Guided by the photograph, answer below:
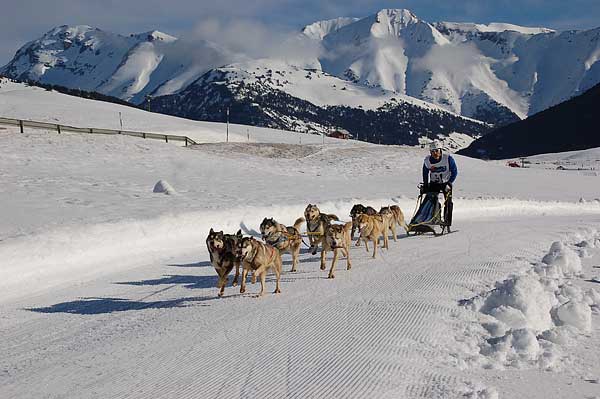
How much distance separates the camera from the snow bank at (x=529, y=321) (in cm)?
514

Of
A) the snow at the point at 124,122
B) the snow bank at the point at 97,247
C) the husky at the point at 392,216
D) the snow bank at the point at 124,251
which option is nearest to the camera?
the snow bank at the point at 124,251

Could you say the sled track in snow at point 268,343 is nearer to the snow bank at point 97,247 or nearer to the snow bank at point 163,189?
the snow bank at point 97,247

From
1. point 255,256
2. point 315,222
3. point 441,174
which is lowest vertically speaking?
point 255,256

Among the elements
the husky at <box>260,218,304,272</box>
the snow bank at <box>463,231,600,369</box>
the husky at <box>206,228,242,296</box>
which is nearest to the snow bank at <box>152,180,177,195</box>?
the husky at <box>260,218,304,272</box>

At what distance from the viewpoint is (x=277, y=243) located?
892cm

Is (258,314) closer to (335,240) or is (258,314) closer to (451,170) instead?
(335,240)

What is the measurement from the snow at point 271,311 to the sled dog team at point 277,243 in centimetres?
37

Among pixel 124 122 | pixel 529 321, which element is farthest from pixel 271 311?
pixel 124 122

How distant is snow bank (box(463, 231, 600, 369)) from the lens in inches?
203

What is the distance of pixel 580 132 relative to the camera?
131375mm

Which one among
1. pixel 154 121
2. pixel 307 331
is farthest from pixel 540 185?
pixel 154 121

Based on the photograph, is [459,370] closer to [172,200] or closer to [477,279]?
[477,279]

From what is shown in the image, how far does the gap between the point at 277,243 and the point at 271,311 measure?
221cm

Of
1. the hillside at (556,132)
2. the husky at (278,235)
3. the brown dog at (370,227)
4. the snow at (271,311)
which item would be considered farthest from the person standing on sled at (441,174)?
the hillside at (556,132)
